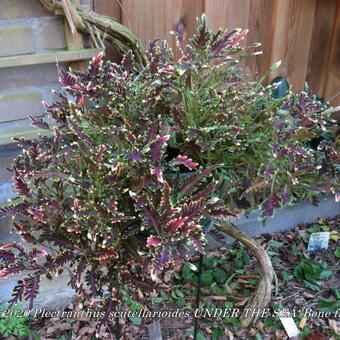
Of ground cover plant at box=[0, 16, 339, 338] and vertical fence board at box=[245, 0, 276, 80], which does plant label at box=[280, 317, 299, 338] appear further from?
vertical fence board at box=[245, 0, 276, 80]

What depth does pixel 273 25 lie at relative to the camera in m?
2.07

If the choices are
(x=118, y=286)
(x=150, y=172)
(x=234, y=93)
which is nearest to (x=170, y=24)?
(x=234, y=93)

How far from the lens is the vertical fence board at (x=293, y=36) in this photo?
81.4 inches

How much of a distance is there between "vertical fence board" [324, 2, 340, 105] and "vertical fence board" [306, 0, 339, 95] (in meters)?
0.02

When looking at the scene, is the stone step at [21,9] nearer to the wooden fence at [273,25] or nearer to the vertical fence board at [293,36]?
the wooden fence at [273,25]

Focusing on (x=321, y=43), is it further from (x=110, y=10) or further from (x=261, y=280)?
(x=261, y=280)

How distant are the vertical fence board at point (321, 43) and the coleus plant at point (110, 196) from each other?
114cm

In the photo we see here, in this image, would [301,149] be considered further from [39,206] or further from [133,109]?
[39,206]

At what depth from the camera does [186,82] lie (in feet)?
4.43

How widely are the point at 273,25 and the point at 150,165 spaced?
3.86 feet

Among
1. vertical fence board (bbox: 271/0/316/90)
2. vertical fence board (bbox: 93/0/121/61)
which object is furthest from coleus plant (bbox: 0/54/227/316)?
vertical fence board (bbox: 271/0/316/90)

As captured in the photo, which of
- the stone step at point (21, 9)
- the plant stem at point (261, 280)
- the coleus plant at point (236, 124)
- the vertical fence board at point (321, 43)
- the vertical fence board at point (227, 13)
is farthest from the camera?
the vertical fence board at point (321, 43)

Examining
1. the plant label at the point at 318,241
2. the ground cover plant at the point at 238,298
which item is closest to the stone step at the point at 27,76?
the ground cover plant at the point at 238,298

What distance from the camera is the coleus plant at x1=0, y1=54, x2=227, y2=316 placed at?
1191mm
